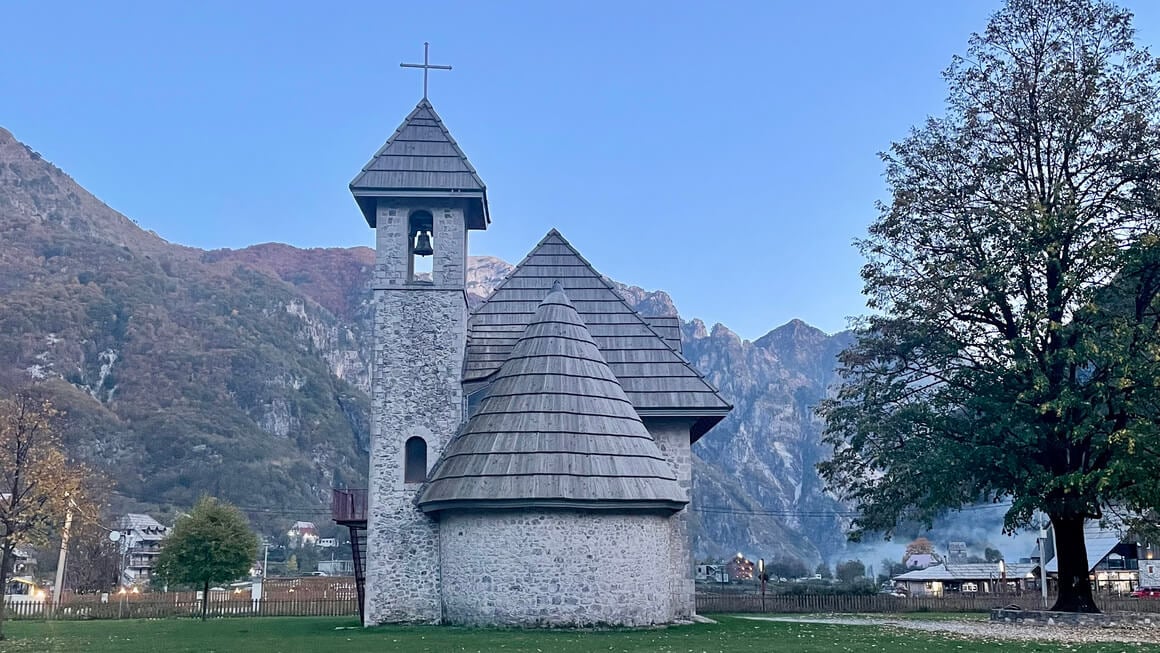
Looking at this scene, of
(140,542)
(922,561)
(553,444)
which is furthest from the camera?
(922,561)

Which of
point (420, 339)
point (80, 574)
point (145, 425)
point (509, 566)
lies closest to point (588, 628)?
point (509, 566)

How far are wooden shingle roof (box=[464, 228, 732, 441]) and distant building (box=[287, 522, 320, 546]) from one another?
74412mm

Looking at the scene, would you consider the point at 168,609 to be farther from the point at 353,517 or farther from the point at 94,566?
the point at 94,566

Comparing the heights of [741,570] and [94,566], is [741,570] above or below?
below

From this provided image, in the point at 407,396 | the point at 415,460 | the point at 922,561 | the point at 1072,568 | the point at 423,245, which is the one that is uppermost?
the point at 423,245

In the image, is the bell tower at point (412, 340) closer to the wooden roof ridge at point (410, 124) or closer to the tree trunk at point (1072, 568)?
the wooden roof ridge at point (410, 124)

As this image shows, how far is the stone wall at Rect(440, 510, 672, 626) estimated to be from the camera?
18719 mm

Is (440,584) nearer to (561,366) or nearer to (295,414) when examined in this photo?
(561,366)

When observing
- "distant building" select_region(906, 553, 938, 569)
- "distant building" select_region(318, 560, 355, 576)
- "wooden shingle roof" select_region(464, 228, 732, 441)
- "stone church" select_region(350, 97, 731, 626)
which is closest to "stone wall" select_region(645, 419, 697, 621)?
"stone church" select_region(350, 97, 731, 626)

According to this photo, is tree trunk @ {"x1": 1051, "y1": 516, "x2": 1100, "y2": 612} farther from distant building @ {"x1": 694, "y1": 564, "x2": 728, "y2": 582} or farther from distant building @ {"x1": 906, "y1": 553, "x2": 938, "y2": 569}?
distant building @ {"x1": 906, "y1": 553, "x2": 938, "y2": 569}

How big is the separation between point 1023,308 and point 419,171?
46.9 ft

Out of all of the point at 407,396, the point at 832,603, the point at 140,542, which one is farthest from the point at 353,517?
the point at 140,542

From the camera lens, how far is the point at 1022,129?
2280 centimetres

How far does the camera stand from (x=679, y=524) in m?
23.7
